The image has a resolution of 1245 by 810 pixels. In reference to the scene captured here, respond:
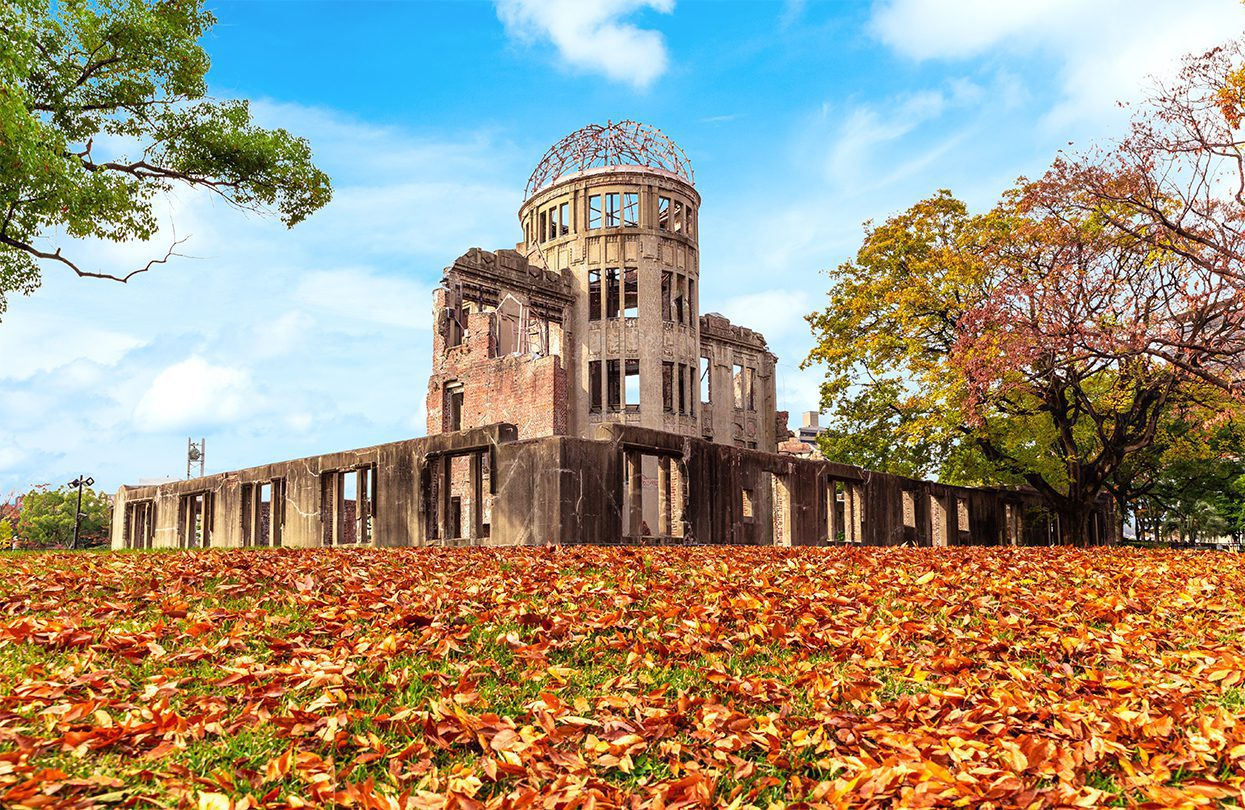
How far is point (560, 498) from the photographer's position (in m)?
15.3

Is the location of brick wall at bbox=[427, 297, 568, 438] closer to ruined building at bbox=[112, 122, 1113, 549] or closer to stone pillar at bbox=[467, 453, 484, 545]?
ruined building at bbox=[112, 122, 1113, 549]

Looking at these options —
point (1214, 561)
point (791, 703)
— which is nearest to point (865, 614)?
point (791, 703)

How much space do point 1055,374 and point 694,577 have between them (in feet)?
60.4

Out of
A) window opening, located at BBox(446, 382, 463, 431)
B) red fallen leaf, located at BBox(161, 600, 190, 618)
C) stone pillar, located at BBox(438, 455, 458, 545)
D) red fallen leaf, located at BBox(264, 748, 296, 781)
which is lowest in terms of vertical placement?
red fallen leaf, located at BBox(264, 748, 296, 781)

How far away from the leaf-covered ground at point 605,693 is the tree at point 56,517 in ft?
172

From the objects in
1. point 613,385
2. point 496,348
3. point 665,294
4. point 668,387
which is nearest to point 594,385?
point 613,385

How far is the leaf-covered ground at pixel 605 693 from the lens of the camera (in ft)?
13.2

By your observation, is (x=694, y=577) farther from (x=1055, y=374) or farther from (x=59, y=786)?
(x=1055, y=374)

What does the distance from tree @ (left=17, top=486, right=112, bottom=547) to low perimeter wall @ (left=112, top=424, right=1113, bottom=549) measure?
1273 inches

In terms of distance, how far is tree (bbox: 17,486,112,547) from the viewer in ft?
178

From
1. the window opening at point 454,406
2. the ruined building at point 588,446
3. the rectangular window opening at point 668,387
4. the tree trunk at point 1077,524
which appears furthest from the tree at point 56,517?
the tree trunk at point 1077,524

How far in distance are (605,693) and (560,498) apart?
1012 centimetres

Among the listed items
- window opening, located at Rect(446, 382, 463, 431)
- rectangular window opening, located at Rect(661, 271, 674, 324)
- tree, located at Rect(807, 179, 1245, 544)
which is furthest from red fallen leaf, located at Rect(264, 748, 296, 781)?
rectangular window opening, located at Rect(661, 271, 674, 324)

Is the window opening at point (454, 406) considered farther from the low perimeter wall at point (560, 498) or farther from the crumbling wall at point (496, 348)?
the low perimeter wall at point (560, 498)
